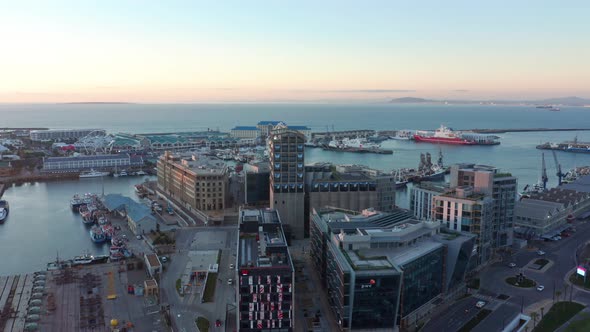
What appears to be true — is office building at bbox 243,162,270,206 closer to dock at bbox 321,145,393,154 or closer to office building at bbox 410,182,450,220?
office building at bbox 410,182,450,220

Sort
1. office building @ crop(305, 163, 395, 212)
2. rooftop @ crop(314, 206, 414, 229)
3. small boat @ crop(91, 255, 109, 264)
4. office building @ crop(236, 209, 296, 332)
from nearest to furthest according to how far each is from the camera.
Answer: office building @ crop(236, 209, 296, 332) → rooftop @ crop(314, 206, 414, 229) → small boat @ crop(91, 255, 109, 264) → office building @ crop(305, 163, 395, 212)

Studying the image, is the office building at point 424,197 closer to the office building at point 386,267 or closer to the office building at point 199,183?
the office building at point 386,267

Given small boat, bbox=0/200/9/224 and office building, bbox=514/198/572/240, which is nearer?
office building, bbox=514/198/572/240

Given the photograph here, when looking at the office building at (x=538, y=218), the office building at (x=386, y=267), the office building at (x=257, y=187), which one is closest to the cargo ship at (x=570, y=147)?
the office building at (x=538, y=218)

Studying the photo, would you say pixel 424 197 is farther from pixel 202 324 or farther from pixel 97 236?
pixel 97 236

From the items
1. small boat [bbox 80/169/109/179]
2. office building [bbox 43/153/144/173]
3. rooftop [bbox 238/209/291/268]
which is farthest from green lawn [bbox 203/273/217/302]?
office building [bbox 43/153/144/173]

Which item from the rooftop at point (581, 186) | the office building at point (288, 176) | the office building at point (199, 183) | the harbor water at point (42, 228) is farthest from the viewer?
the rooftop at point (581, 186)

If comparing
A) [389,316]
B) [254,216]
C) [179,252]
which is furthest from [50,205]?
[389,316]
